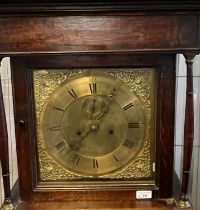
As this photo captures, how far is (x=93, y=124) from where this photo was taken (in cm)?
108

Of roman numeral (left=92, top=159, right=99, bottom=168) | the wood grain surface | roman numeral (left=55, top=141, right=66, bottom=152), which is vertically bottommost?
roman numeral (left=92, top=159, right=99, bottom=168)

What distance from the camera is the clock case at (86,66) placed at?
104cm

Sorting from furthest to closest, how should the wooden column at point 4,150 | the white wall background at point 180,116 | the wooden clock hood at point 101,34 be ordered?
the white wall background at point 180,116 < the wooden column at point 4,150 < the wooden clock hood at point 101,34

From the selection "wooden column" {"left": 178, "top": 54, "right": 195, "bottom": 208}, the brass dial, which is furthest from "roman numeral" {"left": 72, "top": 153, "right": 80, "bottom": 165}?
"wooden column" {"left": 178, "top": 54, "right": 195, "bottom": 208}

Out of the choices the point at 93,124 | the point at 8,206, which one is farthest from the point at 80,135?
the point at 8,206

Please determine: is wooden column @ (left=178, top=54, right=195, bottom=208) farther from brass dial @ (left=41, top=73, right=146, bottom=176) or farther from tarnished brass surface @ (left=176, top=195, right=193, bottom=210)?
brass dial @ (left=41, top=73, right=146, bottom=176)

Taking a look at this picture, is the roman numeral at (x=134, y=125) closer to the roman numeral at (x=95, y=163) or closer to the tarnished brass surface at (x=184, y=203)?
the roman numeral at (x=95, y=163)

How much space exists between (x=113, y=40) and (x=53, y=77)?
9.2 inches

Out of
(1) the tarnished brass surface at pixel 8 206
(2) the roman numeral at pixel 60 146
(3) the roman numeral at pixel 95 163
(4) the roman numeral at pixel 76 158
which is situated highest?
(2) the roman numeral at pixel 60 146

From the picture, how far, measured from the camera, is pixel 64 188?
1114 mm

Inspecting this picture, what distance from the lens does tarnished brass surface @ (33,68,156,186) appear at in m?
1.07

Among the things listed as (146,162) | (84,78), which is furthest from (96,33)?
(146,162)

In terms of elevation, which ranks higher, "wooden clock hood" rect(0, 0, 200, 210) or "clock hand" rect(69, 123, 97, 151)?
"wooden clock hood" rect(0, 0, 200, 210)

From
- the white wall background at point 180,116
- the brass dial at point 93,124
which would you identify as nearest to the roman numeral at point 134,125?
the brass dial at point 93,124
